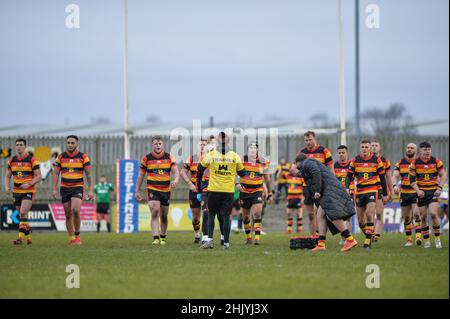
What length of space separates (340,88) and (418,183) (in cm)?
1201

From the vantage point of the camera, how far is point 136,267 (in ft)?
45.6

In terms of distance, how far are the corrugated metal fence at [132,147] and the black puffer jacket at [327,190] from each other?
18.0 m

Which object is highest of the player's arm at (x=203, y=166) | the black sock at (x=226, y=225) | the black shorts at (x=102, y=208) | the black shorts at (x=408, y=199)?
the player's arm at (x=203, y=166)

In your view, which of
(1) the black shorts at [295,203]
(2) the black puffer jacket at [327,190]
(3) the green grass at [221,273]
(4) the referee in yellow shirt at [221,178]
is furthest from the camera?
(1) the black shorts at [295,203]

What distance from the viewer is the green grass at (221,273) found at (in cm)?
1077

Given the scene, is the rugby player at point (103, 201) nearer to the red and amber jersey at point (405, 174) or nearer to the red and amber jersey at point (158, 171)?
the red and amber jersey at point (158, 171)

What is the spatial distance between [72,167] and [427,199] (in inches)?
334

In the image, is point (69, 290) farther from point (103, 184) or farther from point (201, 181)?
point (103, 184)

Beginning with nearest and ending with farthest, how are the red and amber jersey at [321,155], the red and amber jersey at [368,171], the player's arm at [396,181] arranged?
the red and amber jersey at [368,171] < the red and amber jersey at [321,155] < the player's arm at [396,181]

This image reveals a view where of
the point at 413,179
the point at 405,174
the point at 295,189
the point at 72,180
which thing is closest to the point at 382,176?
the point at 413,179

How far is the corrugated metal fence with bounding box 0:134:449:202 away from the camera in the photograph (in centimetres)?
3503

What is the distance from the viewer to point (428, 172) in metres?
19.8

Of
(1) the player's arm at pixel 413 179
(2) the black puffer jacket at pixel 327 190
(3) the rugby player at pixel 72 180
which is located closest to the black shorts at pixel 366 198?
(1) the player's arm at pixel 413 179
